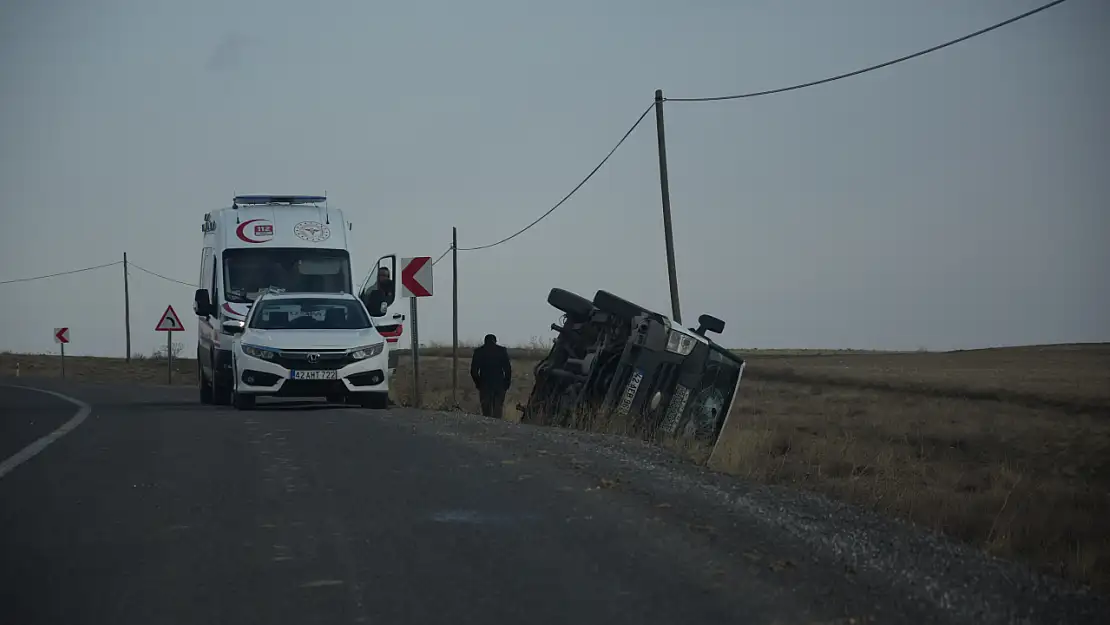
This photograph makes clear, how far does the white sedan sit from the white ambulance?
2360 millimetres

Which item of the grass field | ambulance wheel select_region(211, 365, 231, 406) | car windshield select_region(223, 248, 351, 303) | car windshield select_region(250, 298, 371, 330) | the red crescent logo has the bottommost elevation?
the grass field

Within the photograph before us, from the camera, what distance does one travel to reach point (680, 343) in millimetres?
18875

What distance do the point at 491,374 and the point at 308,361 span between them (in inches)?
133

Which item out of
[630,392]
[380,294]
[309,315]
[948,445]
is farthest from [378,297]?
[948,445]

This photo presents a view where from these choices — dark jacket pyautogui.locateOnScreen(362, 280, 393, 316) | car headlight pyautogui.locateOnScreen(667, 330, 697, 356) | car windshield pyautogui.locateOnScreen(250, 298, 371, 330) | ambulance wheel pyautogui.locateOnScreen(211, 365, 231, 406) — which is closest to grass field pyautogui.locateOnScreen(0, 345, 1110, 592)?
car headlight pyautogui.locateOnScreen(667, 330, 697, 356)

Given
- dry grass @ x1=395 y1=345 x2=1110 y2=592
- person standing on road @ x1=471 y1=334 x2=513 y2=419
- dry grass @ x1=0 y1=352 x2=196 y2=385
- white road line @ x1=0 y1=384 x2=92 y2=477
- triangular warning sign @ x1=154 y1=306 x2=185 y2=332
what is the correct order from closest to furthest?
dry grass @ x1=395 y1=345 x2=1110 y2=592, white road line @ x1=0 y1=384 x2=92 y2=477, person standing on road @ x1=471 y1=334 x2=513 y2=419, triangular warning sign @ x1=154 y1=306 x2=185 y2=332, dry grass @ x1=0 y1=352 x2=196 y2=385

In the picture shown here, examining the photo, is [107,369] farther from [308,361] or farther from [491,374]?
[308,361]

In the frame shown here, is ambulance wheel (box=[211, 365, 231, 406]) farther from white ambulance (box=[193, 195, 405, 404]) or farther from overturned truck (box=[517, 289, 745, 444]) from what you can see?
overturned truck (box=[517, 289, 745, 444])

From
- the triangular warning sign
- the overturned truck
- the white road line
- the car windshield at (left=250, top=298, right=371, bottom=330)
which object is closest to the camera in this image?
the white road line

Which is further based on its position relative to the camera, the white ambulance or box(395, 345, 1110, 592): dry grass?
the white ambulance

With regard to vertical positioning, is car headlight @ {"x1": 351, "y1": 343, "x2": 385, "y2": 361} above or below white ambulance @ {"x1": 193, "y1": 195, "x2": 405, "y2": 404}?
below

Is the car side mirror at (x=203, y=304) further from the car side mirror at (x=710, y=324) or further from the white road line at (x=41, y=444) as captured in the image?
the car side mirror at (x=710, y=324)

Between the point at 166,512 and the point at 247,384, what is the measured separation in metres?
10.9

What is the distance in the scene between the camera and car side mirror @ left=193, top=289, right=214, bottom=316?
78.2ft
